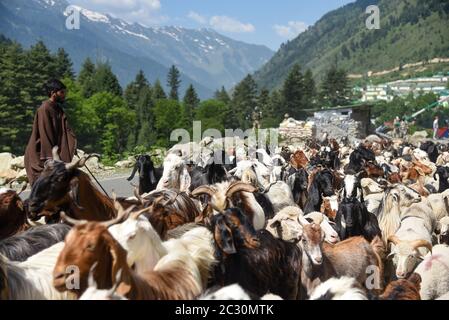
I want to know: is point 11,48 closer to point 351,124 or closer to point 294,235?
point 351,124

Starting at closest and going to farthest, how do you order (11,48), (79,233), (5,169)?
(79,233) → (5,169) → (11,48)

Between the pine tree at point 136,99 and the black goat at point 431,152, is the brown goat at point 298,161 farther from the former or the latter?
the pine tree at point 136,99

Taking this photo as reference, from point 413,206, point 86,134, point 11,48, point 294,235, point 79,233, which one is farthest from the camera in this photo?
point 86,134

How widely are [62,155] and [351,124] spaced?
134 feet

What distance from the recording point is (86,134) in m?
50.1

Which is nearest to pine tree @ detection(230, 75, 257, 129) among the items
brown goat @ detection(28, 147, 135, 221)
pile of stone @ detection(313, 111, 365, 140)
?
pile of stone @ detection(313, 111, 365, 140)

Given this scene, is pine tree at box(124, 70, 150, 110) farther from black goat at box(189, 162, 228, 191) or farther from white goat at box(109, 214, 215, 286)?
white goat at box(109, 214, 215, 286)

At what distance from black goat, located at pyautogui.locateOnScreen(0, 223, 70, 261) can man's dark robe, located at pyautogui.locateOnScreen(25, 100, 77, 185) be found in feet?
4.01

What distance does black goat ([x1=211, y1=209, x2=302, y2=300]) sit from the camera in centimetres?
538

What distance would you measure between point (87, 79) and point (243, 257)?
5981 cm

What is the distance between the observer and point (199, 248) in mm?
5379
